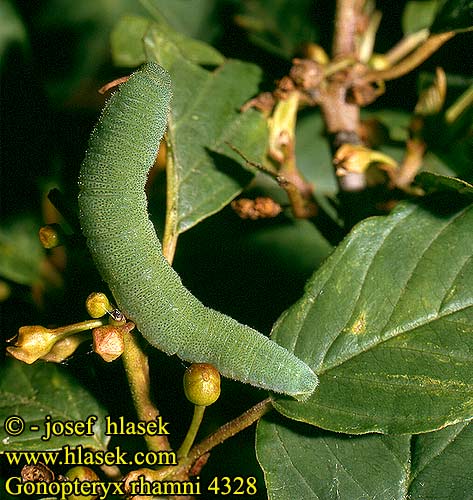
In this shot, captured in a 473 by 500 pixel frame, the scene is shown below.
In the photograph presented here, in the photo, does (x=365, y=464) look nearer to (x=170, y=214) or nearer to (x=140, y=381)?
(x=140, y=381)

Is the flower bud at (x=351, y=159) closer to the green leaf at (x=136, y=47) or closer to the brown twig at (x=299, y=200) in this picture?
the brown twig at (x=299, y=200)

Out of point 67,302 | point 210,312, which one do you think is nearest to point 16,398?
point 67,302

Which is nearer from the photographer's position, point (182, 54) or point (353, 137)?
point (182, 54)

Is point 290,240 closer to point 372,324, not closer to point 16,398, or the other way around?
point 372,324

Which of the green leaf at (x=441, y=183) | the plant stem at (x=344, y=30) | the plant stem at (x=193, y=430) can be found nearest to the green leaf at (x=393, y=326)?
the green leaf at (x=441, y=183)

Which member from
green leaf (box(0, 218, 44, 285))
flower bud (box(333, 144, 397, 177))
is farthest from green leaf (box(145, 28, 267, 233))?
green leaf (box(0, 218, 44, 285))

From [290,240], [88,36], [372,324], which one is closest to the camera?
[372,324]

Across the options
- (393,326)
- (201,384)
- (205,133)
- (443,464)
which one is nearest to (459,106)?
(205,133)

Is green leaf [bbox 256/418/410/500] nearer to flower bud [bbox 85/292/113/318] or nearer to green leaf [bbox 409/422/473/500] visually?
green leaf [bbox 409/422/473/500]
